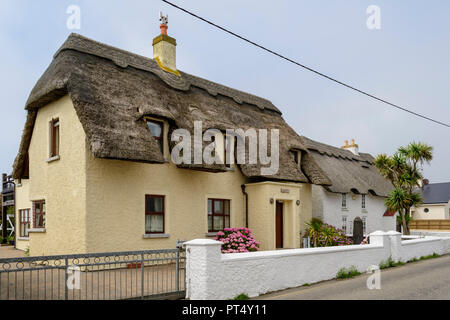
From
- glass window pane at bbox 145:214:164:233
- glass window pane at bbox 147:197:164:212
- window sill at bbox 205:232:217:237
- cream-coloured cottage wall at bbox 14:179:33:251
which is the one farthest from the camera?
cream-coloured cottage wall at bbox 14:179:33:251

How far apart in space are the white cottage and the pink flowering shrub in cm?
1014

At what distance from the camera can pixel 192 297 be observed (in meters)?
9.18

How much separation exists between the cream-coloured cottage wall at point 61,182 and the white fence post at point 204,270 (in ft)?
17.6

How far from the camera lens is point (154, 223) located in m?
15.3

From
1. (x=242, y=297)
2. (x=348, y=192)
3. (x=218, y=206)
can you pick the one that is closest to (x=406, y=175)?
(x=348, y=192)

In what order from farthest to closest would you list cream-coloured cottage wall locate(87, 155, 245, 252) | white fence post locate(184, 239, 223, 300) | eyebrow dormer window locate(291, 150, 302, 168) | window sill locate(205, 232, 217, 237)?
eyebrow dormer window locate(291, 150, 302, 168), window sill locate(205, 232, 217, 237), cream-coloured cottage wall locate(87, 155, 245, 252), white fence post locate(184, 239, 223, 300)

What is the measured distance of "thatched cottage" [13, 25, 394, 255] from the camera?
1352cm

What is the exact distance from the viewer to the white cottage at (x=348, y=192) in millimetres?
26391

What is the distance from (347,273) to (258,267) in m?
4.28

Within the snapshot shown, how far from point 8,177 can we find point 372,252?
2362cm

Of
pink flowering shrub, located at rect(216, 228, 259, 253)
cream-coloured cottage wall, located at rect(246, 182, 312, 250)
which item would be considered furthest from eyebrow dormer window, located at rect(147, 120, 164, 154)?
cream-coloured cottage wall, located at rect(246, 182, 312, 250)

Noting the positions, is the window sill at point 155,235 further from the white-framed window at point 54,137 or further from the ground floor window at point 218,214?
the white-framed window at point 54,137

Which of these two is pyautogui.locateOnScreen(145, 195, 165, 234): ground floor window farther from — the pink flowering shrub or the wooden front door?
the wooden front door
